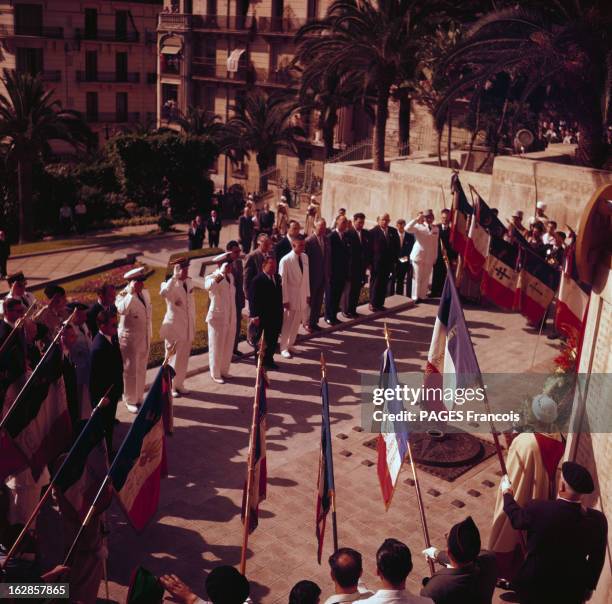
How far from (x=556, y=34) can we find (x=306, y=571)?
14486 millimetres

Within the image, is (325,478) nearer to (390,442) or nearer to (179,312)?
(390,442)

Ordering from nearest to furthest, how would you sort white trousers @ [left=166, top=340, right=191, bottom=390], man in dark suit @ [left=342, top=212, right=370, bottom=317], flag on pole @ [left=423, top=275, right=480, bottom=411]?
flag on pole @ [left=423, top=275, right=480, bottom=411] → white trousers @ [left=166, top=340, right=191, bottom=390] → man in dark suit @ [left=342, top=212, right=370, bottom=317]

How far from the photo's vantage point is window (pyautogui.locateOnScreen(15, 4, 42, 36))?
50.3 meters

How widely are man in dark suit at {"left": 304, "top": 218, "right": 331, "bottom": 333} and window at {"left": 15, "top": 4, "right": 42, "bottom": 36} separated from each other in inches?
1707

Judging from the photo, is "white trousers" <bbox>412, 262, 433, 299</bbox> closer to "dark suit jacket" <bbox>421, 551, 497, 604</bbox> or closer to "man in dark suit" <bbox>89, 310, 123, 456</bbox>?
"man in dark suit" <bbox>89, 310, 123, 456</bbox>

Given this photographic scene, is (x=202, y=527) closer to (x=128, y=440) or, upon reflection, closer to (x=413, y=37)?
(x=128, y=440)

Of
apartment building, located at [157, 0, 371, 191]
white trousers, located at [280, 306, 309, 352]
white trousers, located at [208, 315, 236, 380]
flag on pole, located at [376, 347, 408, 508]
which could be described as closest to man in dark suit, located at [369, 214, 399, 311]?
white trousers, located at [280, 306, 309, 352]

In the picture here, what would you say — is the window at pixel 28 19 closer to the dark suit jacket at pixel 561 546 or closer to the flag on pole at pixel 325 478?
the flag on pole at pixel 325 478

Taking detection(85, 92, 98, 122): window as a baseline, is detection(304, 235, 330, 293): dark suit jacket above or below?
below

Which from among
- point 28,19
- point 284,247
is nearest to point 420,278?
point 284,247

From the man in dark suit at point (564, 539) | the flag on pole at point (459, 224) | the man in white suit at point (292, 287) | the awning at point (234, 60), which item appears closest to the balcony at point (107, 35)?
the awning at point (234, 60)

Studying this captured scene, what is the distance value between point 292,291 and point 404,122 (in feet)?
77.5

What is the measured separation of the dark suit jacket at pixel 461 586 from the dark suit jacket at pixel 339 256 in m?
9.03

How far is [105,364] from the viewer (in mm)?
9078
